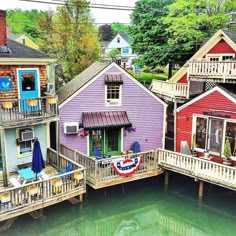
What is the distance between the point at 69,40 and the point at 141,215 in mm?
22028

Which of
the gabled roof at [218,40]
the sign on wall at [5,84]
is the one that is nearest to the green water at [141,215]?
the sign on wall at [5,84]

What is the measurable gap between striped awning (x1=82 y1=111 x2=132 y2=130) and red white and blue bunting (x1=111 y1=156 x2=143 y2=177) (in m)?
2.44

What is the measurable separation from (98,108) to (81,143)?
2.06 meters

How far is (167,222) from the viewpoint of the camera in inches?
531

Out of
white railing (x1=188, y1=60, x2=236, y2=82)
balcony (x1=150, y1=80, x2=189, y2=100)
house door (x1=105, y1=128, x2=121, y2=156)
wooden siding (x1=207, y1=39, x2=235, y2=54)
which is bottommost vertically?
house door (x1=105, y1=128, x2=121, y2=156)

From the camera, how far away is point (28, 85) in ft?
46.8

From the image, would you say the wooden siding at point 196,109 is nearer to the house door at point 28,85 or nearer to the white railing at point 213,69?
the white railing at point 213,69

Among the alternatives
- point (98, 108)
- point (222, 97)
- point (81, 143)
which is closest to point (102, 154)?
point (81, 143)

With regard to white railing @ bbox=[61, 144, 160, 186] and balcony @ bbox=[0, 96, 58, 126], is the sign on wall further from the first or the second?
white railing @ bbox=[61, 144, 160, 186]

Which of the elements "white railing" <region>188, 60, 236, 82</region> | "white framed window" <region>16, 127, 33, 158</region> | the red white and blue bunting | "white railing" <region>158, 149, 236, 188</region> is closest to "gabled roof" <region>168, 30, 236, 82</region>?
"white railing" <region>188, 60, 236, 82</region>

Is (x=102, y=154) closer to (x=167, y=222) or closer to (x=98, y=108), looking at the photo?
(x=98, y=108)

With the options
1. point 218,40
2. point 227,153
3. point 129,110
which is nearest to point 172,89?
point 129,110

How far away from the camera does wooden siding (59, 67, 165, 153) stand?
50.1 ft

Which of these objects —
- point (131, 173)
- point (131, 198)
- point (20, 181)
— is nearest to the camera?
point (20, 181)
